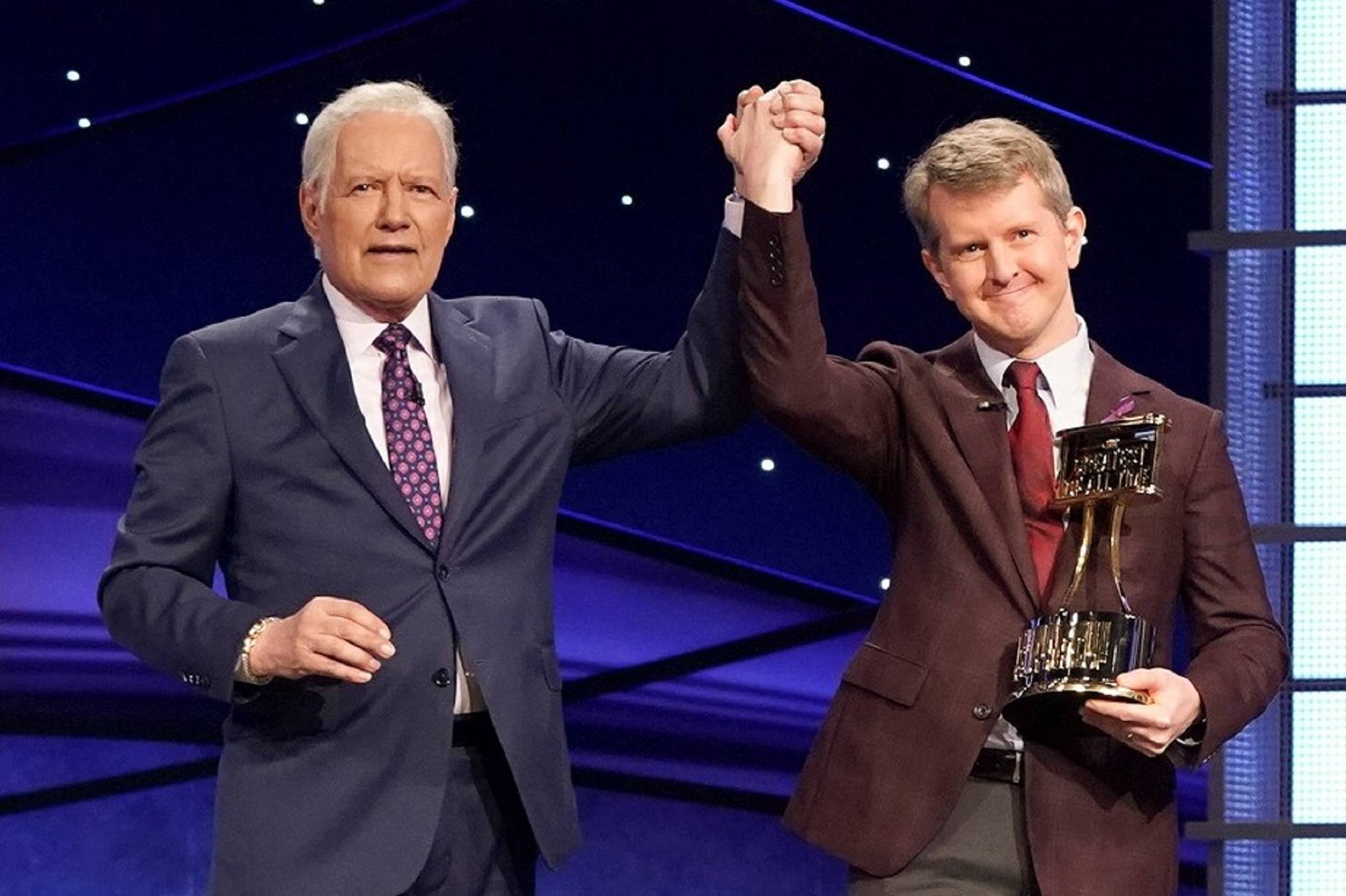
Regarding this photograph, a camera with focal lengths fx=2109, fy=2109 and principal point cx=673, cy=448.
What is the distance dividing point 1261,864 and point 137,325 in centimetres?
265

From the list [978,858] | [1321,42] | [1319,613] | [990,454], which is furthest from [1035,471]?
[1321,42]

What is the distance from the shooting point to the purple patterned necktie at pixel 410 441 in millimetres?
2691

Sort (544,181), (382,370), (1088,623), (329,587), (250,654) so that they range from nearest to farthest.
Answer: (1088,623) < (250,654) < (329,587) < (382,370) < (544,181)

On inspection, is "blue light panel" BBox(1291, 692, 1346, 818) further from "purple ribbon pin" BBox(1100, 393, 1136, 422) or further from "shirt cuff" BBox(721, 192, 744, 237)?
"shirt cuff" BBox(721, 192, 744, 237)

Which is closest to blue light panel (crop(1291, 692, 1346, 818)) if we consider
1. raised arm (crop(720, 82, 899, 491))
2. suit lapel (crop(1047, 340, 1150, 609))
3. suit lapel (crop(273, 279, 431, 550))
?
suit lapel (crop(1047, 340, 1150, 609))

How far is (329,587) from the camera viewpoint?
2646 millimetres

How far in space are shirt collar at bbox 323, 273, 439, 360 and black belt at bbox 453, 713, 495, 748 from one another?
488 millimetres

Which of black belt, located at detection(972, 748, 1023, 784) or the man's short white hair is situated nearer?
black belt, located at detection(972, 748, 1023, 784)

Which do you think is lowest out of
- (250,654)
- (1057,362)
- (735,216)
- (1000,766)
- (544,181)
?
(1000,766)

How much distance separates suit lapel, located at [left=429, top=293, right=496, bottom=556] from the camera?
8.77 ft

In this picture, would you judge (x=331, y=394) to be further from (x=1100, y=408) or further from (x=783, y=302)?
(x=1100, y=408)

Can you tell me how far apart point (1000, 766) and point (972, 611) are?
193 mm

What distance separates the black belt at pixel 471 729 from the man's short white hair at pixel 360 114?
2.38ft

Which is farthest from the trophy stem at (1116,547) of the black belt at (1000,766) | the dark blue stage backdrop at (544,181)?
the dark blue stage backdrop at (544,181)
